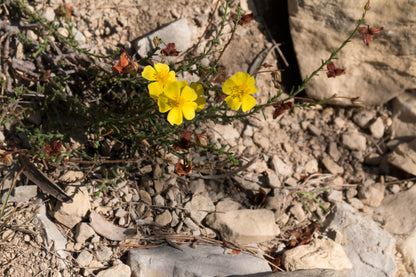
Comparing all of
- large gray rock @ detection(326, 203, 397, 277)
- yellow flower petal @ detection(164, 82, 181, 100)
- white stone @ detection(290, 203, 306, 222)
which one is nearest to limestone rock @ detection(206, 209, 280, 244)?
white stone @ detection(290, 203, 306, 222)

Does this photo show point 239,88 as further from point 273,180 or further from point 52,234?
point 52,234

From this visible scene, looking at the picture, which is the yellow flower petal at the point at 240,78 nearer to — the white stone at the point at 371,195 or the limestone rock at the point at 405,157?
the white stone at the point at 371,195

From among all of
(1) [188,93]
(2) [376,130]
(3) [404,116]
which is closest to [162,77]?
(1) [188,93]

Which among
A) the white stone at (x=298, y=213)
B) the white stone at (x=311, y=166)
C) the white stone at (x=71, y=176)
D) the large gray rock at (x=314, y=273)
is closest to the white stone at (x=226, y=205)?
the white stone at (x=298, y=213)

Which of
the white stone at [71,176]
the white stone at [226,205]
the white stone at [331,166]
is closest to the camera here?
the white stone at [71,176]

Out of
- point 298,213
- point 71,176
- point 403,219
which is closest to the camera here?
point 71,176

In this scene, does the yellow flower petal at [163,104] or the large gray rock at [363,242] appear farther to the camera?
the large gray rock at [363,242]
